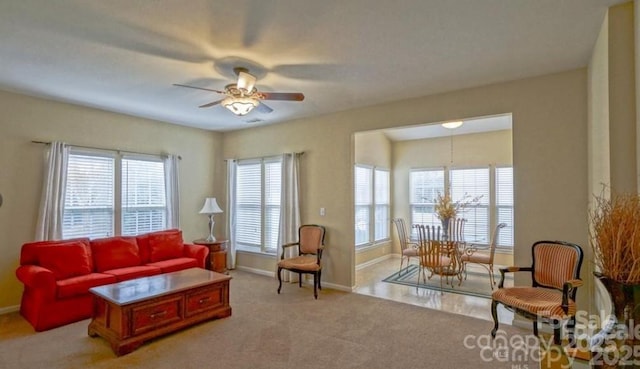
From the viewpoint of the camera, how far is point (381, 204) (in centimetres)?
728

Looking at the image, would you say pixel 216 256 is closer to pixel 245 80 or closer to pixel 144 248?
pixel 144 248

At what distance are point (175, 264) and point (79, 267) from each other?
1120 millimetres

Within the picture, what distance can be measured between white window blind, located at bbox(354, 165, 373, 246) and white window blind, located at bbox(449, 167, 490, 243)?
178 cm

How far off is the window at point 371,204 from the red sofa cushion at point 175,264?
120 inches

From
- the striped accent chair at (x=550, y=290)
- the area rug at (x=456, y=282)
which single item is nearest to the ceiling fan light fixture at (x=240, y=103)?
the striped accent chair at (x=550, y=290)

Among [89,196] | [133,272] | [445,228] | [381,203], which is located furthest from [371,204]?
[89,196]

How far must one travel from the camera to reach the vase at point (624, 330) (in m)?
1.31

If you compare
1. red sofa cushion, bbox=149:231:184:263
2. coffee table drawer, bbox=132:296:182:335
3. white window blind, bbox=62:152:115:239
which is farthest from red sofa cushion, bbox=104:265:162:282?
coffee table drawer, bbox=132:296:182:335

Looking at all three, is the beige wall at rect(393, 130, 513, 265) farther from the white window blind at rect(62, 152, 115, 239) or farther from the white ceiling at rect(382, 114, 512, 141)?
the white window blind at rect(62, 152, 115, 239)

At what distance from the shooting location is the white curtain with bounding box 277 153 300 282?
5.44 meters

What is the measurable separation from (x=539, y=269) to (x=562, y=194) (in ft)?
2.74

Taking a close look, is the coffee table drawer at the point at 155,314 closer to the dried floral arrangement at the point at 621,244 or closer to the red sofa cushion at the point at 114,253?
the red sofa cushion at the point at 114,253

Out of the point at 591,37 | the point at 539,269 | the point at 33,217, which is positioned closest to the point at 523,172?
the point at 539,269

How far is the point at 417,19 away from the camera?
2.42 metres
